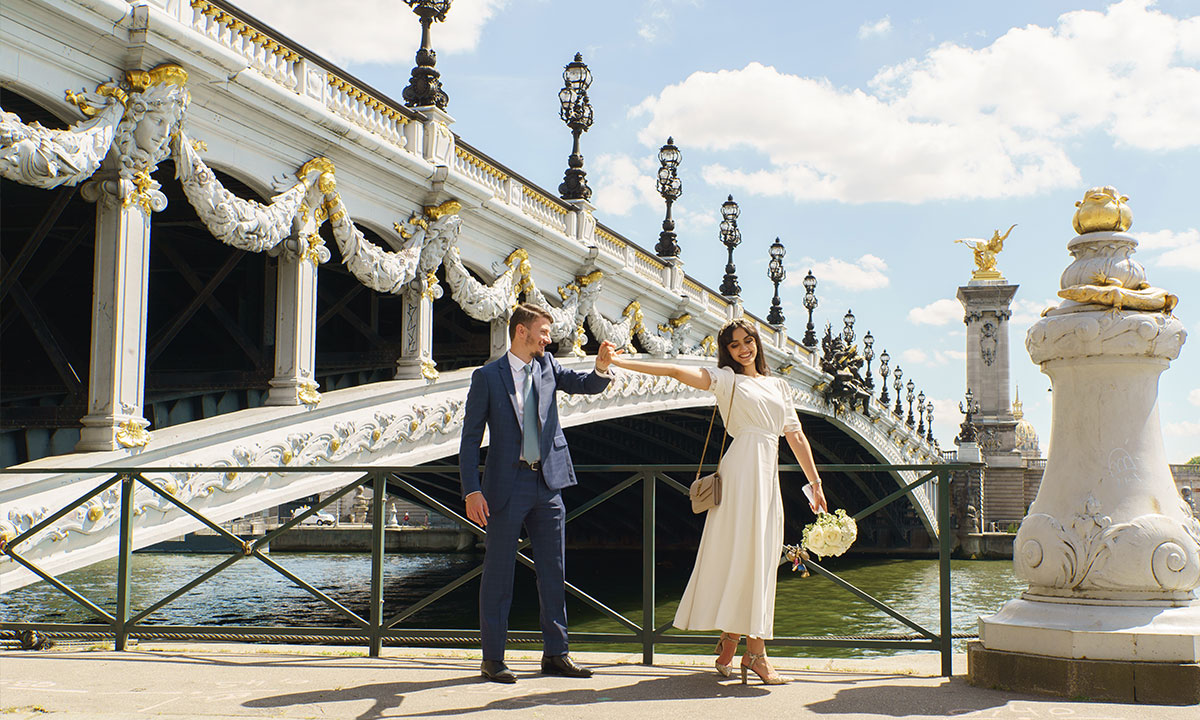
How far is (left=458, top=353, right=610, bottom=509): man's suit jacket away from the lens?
564 cm

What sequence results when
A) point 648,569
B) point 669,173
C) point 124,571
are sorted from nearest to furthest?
point 648,569 < point 124,571 < point 669,173

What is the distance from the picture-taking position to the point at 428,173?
1560cm

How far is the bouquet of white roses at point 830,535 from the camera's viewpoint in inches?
235

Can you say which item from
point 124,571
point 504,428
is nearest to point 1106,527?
point 504,428

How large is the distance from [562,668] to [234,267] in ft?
37.1

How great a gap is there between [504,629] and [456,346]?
1754 cm

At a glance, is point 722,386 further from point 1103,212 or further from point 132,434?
point 132,434

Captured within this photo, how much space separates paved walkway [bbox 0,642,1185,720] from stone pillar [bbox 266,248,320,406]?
6802mm

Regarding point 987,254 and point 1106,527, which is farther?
point 987,254

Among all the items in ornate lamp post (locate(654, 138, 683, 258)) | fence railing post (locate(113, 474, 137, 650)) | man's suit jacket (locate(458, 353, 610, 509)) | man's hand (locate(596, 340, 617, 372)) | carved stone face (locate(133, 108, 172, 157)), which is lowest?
fence railing post (locate(113, 474, 137, 650))

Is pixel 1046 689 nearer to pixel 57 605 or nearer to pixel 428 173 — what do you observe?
pixel 428 173

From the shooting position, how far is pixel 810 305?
43.8 metres

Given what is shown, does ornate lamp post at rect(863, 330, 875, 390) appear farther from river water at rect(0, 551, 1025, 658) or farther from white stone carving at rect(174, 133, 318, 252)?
white stone carving at rect(174, 133, 318, 252)

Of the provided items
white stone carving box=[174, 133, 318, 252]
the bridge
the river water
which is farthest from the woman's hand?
the river water
